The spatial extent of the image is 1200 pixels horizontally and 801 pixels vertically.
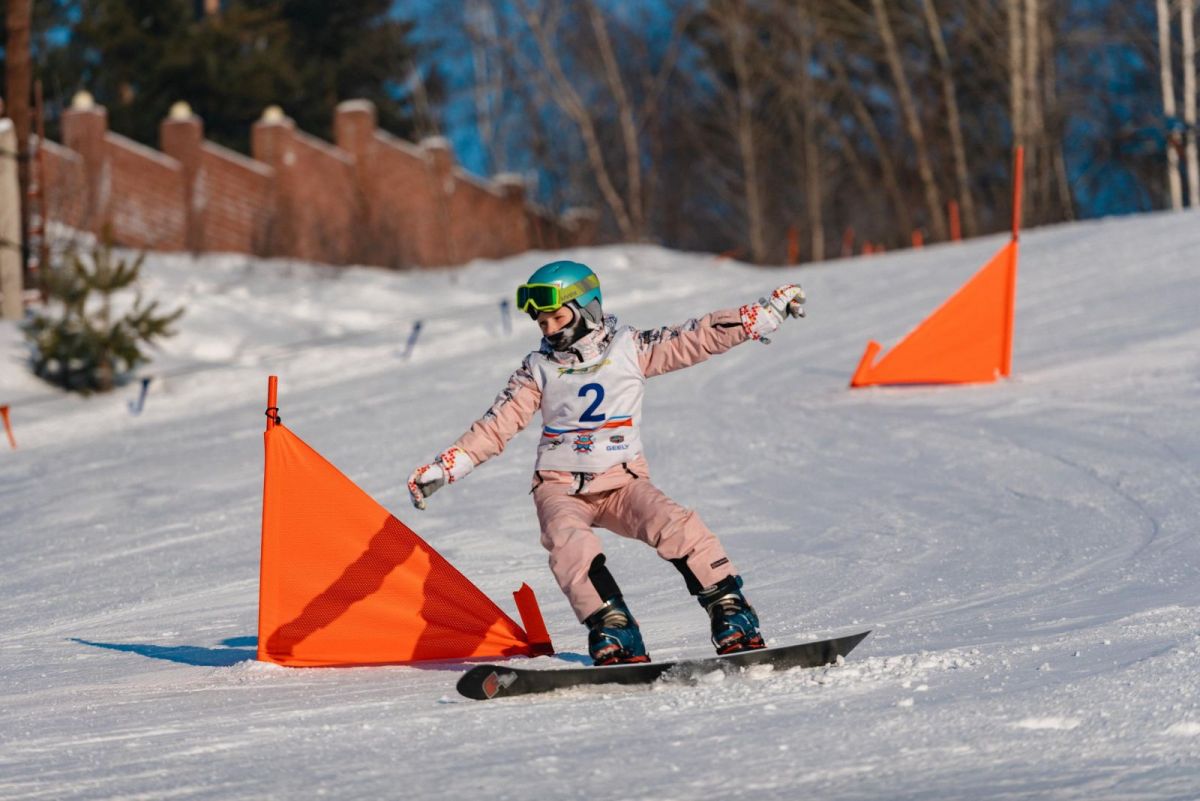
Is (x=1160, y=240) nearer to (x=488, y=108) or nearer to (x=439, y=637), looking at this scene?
(x=439, y=637)

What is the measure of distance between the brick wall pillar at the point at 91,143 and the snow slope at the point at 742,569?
10.2 meters

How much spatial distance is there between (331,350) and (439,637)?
1716 centimetres

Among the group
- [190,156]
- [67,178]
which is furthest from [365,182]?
[67,178]

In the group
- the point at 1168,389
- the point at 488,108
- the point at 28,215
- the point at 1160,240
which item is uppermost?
the point at 488,108

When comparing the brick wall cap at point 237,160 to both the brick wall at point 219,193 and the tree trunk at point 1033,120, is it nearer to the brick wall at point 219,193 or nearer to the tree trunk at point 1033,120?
the brick wall at point 219,193

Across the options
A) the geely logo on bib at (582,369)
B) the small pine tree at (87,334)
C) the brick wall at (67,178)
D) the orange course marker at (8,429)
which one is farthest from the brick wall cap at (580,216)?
the geely logo on bib at (582,369)

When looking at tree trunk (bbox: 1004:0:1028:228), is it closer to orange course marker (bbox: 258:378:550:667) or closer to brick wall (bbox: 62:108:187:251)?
brick wall (bbox: 62:108:187:251)

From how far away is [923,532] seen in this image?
9273 mm

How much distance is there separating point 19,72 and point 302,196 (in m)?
11.3

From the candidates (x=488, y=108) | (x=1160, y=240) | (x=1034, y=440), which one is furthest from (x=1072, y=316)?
(x=488, y=108)

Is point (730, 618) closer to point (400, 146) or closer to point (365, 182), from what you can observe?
point (365, 182)

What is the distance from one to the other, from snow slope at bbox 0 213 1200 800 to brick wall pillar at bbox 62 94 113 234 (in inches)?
401

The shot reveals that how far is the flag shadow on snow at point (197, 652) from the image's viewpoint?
23.1 ft

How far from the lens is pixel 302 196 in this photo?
3559 cm
